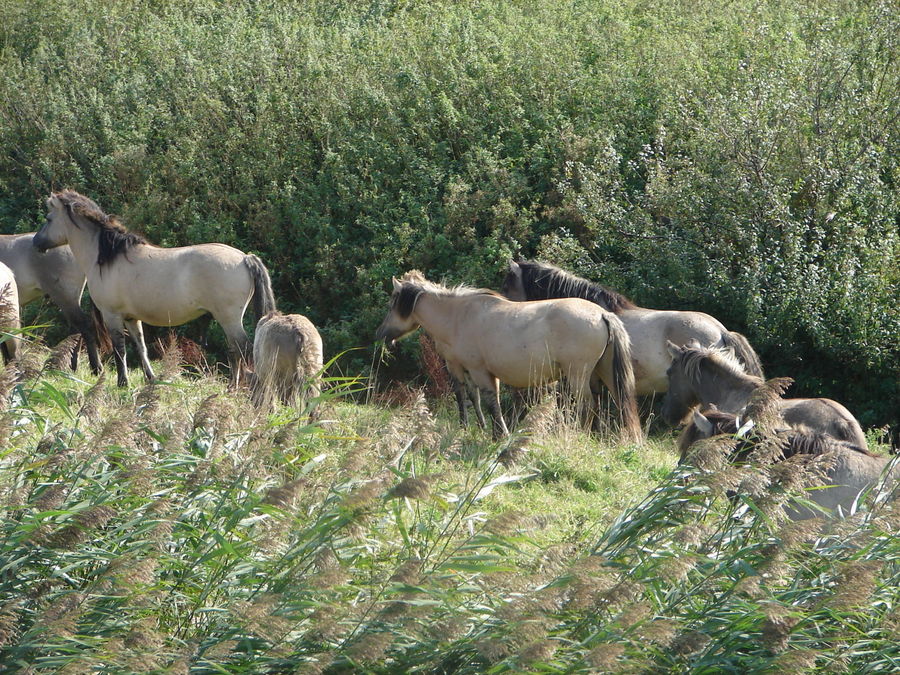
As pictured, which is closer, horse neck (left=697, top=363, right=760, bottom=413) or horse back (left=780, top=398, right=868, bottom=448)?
horse back (left=780, top=398, right=868, bottom=448)

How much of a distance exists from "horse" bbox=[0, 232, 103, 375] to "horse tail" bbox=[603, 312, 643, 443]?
6.96 metres

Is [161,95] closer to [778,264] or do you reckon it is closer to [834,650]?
[778,264]

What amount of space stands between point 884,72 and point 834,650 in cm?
1321

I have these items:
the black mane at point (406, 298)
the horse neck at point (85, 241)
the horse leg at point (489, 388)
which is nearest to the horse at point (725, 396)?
the horse leg at point (489, 388)

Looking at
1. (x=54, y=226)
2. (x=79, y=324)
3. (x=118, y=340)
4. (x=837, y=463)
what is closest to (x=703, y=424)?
(x=837, y=463)

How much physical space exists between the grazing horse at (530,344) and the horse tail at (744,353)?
3.68 feet

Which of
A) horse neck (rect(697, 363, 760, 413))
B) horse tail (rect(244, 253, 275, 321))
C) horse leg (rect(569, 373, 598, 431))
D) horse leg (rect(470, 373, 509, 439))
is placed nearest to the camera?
horse neck (rect(697, 363, 760, 413))

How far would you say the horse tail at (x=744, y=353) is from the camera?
9758 millimetres

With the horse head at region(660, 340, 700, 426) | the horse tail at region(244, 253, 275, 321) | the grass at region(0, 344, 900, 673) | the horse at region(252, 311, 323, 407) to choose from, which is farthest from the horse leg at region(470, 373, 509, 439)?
the grass at region(0, 344, 900, 673)

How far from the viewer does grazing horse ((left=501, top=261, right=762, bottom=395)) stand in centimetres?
1030

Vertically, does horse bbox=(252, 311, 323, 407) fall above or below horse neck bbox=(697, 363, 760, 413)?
below

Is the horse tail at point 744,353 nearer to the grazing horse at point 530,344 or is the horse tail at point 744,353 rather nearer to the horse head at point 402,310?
the grazing horse at point 530,344

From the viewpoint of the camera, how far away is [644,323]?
1072 cm

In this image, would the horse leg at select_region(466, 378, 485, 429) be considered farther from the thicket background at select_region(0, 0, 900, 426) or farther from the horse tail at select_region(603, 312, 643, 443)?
the thicket background at select_region(0, 0, 900, 426)
